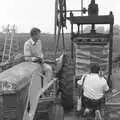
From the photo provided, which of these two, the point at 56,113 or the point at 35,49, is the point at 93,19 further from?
the point at 56,113

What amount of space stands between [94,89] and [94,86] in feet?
0.19

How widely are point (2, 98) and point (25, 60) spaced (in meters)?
2.01

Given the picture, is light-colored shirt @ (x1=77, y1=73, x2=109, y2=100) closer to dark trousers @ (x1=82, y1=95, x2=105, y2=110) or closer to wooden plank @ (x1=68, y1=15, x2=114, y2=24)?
dark trousers @ (x1=82, y1=95, x2=105, y2=110)

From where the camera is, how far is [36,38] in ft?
21.3

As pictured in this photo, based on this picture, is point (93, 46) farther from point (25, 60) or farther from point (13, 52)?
point (13, 52)

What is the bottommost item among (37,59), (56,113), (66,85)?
(56,113)

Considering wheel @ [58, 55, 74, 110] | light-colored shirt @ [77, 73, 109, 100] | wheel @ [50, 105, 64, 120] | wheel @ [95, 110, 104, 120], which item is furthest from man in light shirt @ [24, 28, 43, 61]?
wheel @ [58, 55, 74, 110]

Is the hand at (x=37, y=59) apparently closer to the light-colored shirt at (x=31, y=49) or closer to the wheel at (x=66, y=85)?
the light-colored shirt at (x=31, y=49)

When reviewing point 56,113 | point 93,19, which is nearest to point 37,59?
point 56,113

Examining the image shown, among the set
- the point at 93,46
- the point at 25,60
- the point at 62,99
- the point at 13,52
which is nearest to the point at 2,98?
the point at 25,60

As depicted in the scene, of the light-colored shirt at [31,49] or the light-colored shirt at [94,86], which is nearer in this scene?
the light-colored shirt at [94,86]

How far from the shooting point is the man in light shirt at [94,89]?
19.5 feet

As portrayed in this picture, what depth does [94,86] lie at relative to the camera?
593cm

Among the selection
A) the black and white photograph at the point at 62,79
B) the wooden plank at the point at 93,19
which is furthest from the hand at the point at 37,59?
the wooden plank at the point at 93,19
